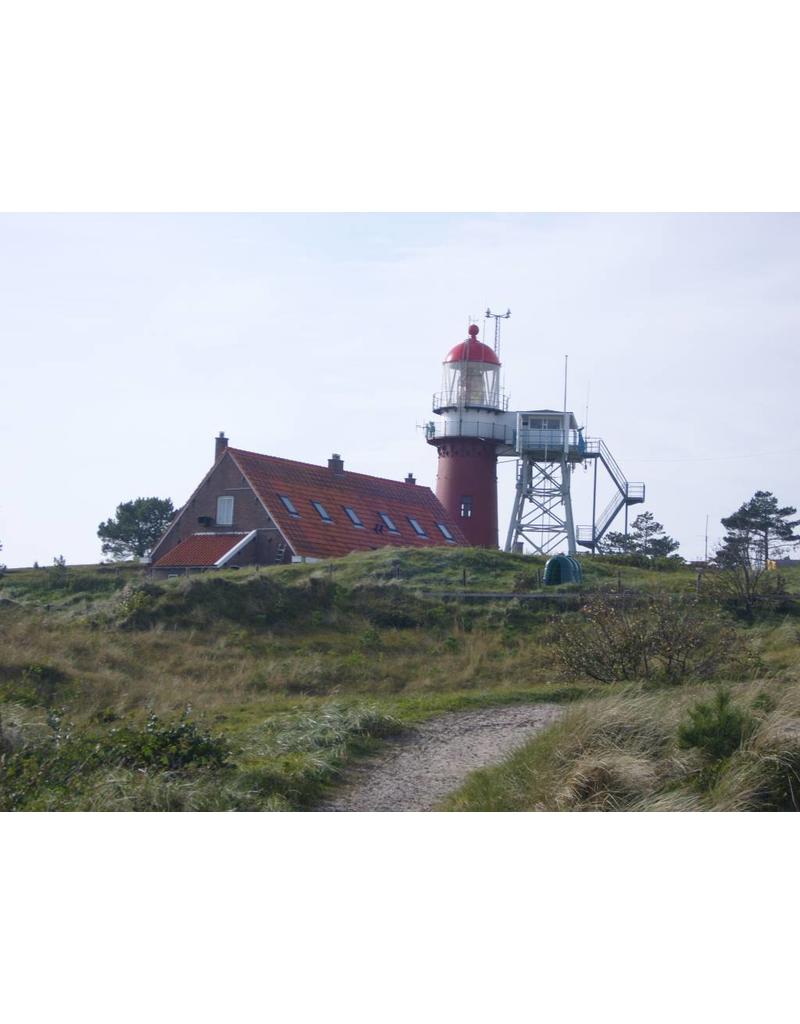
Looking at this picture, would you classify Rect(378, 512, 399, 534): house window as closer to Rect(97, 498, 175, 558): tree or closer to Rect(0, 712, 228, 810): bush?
Rect(97, 498, 175, 558): tree

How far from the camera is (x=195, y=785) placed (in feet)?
32.9

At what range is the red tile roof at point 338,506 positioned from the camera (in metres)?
37.7

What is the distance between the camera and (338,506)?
4091cm

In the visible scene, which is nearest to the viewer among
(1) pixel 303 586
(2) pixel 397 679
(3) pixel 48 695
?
(3) pixel 48 695

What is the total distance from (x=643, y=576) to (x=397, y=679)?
14089mm

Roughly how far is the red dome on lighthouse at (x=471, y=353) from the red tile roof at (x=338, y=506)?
5480mm

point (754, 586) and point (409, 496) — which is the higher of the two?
point (409, 496)

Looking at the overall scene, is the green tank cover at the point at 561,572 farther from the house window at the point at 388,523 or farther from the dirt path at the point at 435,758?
the dirt path at the point at 435,758

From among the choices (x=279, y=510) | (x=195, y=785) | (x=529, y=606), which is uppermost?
(x=279, y=510)

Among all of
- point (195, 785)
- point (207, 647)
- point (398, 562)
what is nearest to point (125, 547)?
point (398, 562)

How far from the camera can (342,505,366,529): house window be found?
40800mm

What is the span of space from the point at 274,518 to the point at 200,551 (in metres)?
2.74

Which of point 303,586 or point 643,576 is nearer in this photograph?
point 303,586

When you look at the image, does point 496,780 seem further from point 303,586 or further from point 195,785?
point 303,586
